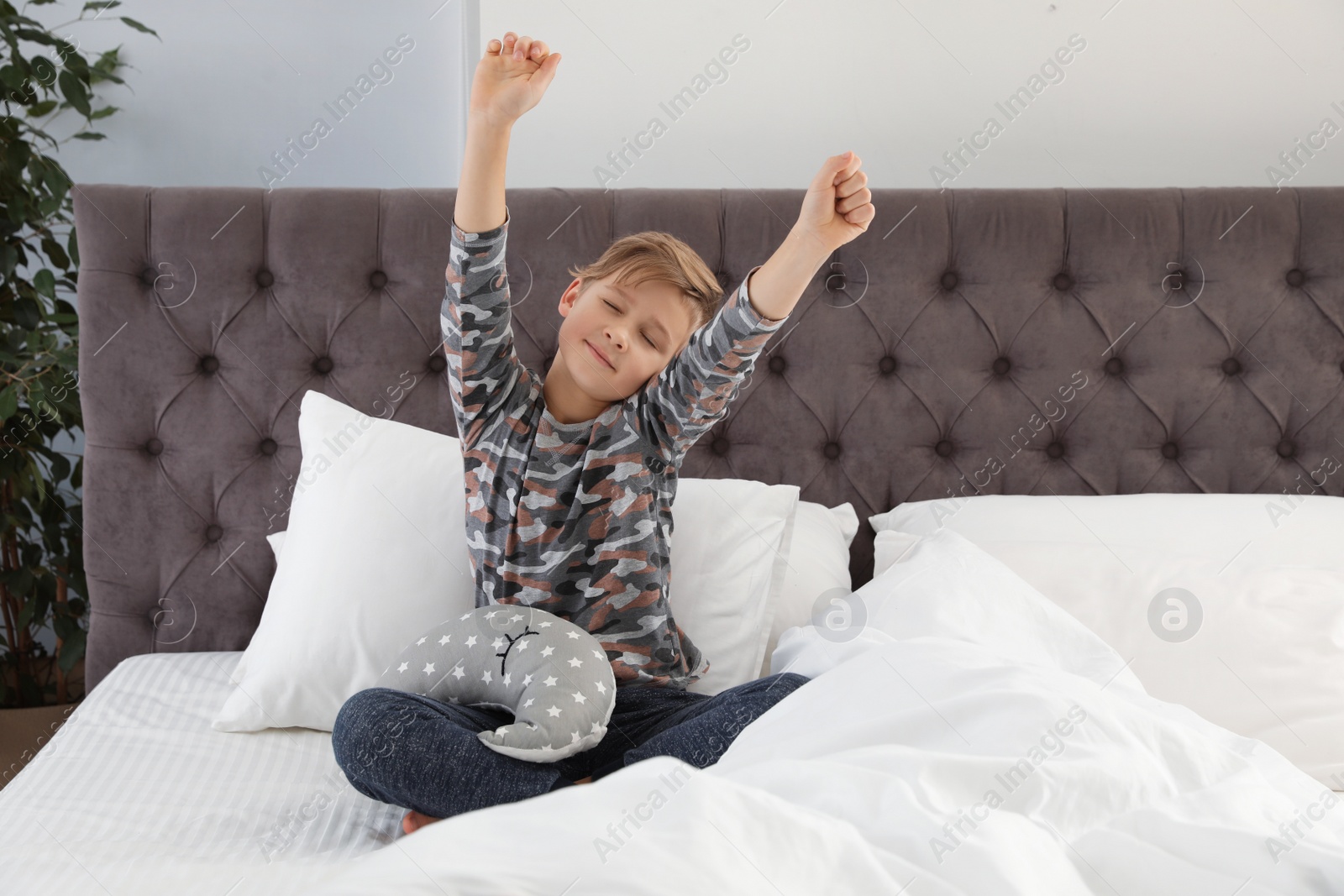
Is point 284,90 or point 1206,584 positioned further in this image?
point 284,90

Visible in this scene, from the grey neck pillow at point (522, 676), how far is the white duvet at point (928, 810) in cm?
16

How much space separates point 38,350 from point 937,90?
1.48 meters

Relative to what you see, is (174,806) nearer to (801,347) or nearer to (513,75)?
(513,75)

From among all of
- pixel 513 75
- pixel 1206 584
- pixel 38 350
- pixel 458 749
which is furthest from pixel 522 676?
pixel 38 350

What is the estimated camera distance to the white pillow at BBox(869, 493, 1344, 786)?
3.39 feet

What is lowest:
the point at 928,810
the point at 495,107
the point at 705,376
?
the point at 928,810

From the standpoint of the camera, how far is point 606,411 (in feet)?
3.61

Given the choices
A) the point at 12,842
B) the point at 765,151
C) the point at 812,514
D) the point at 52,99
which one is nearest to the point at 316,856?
the point at 12,842

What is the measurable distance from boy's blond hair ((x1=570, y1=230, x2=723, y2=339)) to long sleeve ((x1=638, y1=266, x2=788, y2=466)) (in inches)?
3.5

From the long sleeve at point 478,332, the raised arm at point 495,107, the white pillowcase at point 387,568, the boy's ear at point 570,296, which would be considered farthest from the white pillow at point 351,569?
the raised arm at point 495,107

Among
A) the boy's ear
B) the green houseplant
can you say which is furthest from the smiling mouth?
the green houseplant

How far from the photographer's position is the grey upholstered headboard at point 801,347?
4.31 feet

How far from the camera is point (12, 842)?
0.83 meters

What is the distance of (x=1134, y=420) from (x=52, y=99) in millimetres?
1841
